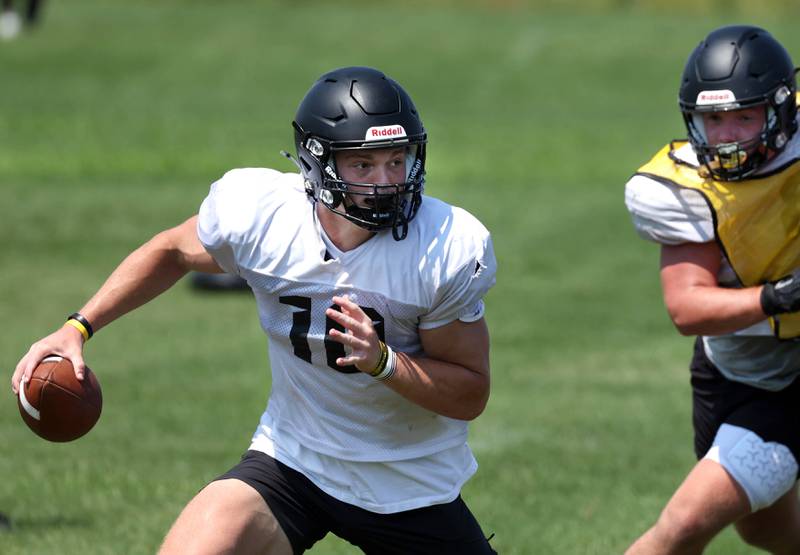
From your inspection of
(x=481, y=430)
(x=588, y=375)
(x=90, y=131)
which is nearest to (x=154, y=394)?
(x=481, y=430)

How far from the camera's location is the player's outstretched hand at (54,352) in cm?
414

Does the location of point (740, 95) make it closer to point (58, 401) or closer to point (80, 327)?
point (80, 327)

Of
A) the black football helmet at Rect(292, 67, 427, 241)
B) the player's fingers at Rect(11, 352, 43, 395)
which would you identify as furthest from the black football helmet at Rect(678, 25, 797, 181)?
the player's fingers at Rect(11, 352, 43, 395)

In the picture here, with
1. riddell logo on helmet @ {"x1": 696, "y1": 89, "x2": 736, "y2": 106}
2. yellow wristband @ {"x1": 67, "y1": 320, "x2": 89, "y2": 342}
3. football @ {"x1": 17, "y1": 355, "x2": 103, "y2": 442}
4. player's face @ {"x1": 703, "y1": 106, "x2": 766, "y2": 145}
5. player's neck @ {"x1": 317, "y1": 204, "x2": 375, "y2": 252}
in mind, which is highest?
riddell logo on helmet @ {"x1": 696, "y1": 89, "x2": 736, "y2": 106}

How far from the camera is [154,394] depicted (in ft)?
29.4

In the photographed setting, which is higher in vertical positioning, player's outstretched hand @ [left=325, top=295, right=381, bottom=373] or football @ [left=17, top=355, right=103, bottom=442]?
player's outstretched hand @ [left=325, top=295, right=381, bottom=373]

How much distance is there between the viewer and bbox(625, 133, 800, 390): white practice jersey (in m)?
4.70

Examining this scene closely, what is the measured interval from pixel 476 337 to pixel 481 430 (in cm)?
411

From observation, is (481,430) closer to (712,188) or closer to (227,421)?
(227,421)

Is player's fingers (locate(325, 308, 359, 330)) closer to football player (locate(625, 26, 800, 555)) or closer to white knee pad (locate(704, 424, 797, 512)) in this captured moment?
football player (locate(625, 26, 800, 555))

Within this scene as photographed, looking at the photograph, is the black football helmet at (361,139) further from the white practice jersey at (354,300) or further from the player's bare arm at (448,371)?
the player's bare arm at (448,371)

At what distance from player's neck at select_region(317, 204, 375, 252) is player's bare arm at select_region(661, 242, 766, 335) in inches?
45.5

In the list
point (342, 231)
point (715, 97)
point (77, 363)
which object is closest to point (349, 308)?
point (342, 231)

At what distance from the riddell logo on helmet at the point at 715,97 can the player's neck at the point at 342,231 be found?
132cm
